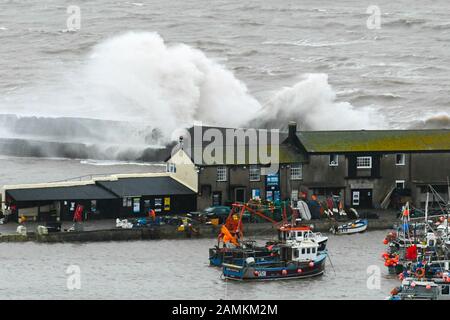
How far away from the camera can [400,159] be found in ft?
235

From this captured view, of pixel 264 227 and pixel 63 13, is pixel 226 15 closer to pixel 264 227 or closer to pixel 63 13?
pixel 63 13

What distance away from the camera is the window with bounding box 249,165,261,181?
230 feet

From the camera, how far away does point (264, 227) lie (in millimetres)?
67250

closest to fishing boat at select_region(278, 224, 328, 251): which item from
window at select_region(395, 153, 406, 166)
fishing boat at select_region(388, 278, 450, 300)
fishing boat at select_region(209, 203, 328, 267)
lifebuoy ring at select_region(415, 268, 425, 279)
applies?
fishing boat at select_region(209, 203, 328, 267)

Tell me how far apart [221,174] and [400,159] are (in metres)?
7.35

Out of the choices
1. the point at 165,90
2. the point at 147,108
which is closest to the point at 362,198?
the point at 147,108

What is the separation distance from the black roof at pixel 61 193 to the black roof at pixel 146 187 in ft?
1.75

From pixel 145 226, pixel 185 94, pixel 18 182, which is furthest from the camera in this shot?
pixel 185 94

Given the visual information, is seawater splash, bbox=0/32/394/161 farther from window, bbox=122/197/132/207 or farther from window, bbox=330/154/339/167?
window, bbox=122/197/132/207

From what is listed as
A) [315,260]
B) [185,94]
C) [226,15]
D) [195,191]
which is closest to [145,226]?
[195,191]

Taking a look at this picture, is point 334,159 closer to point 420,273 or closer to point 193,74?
point 420,273

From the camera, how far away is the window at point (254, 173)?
70250 millimetres

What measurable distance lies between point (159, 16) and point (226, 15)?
17.6ft

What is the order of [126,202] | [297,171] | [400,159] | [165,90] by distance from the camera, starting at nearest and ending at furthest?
1. [126,202]
2. [297,171]
3. [400,159]
4. [165,90]
